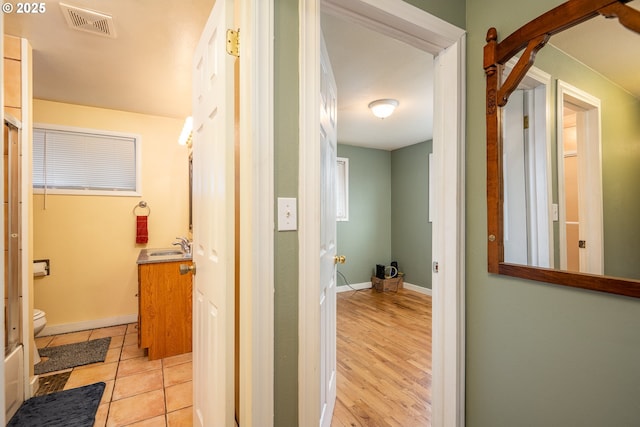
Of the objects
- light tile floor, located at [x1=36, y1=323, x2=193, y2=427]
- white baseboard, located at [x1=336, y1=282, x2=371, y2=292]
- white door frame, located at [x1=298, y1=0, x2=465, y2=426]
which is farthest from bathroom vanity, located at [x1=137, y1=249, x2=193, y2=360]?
white baseboard, located at [x1=336, y1=282, x2=371, y2=292]

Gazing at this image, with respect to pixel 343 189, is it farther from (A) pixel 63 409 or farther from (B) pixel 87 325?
(A) pixel 63 409

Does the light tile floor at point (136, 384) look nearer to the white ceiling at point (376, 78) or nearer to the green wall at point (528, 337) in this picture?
the green wall at point (528, 337)

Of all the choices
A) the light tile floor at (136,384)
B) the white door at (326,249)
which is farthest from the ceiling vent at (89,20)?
the light tile floor at (136,384)

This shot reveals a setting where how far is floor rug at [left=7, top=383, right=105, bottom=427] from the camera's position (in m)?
1.68

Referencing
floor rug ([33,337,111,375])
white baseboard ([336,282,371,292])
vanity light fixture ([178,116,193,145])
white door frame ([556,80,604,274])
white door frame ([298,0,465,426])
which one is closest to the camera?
white door frame ([556,80,604,274])

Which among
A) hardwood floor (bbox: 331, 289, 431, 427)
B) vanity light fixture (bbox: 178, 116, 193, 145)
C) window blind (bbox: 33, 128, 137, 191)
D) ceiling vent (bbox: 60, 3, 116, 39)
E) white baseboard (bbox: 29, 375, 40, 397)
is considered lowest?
hardwood floor (bbox: 331, 289, 431, 427)

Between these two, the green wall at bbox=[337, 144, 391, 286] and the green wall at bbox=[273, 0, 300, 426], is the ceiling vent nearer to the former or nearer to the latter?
the green wall at bbox=[273, 0, 300, 426]

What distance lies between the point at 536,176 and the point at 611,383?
761 millimetres

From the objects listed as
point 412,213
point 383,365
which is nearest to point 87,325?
point 383,365

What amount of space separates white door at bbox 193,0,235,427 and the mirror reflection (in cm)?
118

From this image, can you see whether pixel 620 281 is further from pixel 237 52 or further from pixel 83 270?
pixel 83 270

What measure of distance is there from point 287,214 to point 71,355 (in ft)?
9.36

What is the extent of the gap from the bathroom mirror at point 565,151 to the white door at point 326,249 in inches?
30.0

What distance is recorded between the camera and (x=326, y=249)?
1505mm
